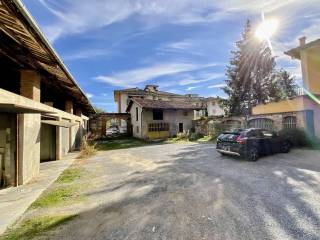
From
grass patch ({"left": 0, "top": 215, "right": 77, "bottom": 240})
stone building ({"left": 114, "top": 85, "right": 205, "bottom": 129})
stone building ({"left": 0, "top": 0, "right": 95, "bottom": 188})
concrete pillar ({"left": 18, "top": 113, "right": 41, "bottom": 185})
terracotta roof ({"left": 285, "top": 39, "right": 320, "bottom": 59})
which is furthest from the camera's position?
stone building ({"left": 114, "top": 85, "right": 205, "bottom": 129})

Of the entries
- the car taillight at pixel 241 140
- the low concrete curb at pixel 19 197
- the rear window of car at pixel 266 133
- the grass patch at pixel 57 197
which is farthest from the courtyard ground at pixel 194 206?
the rear window of car at pixel 266 133

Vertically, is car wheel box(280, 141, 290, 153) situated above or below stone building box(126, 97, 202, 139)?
below

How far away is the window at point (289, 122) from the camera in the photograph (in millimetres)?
13598

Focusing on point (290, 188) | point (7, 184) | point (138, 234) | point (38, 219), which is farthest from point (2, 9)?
point (290, 188)

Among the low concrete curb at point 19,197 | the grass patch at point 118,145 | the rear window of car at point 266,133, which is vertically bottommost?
the low concrete curb at point 19,197

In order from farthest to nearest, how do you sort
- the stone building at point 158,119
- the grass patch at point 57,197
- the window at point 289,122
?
the stone building at point 158,119 < the window at point 289,122 < the grass patch at point 57,197

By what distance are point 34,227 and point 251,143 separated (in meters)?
9.06

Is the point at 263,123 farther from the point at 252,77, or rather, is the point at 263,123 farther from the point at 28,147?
the point at 28,147

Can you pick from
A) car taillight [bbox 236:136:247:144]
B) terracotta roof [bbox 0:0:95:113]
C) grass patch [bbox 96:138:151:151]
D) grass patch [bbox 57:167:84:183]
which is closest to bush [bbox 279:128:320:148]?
car taillight [bbox 236:136:247:144]

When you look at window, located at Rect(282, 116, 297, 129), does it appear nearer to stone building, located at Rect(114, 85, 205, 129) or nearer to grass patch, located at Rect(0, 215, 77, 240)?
grass patch, located at Rect(0, 215, 77, 240)

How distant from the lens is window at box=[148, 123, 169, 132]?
87.1 ft

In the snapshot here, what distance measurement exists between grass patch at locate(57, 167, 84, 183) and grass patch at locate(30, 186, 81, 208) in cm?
101

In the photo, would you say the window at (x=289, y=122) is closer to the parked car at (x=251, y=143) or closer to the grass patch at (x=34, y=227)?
the parked car at (x=251, y=143)

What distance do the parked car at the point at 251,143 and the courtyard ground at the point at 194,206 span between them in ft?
5.78
